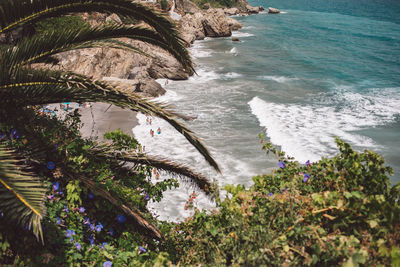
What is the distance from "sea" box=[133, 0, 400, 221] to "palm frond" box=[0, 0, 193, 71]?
104 centimetres

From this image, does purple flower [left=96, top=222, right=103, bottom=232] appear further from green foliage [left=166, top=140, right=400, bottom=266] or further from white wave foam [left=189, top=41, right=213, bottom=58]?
white wave foam [left=189, top=41, right=213, bottom=58]

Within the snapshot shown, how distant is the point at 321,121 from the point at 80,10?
13719 mm

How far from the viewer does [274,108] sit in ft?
55.0

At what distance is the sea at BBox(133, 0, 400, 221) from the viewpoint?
11.0 meters

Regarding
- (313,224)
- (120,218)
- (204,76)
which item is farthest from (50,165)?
(204,76)

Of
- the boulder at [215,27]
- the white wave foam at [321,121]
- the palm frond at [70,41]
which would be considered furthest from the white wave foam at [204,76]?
the boulder at [215,27]

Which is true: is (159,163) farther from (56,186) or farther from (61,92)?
(61,92)

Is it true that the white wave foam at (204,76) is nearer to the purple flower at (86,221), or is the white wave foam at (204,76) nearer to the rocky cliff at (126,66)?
the rocky cliff at (126,66)

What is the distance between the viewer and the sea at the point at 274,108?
433 inches

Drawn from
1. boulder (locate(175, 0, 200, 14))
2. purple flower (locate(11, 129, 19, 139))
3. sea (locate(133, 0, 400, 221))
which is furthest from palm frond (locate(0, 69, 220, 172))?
boulder (locate(175, 0, 200, 14))

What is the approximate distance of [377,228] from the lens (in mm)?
2449

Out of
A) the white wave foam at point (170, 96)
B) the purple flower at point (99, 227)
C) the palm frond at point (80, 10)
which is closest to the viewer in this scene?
the purple flower at point (99, 227)

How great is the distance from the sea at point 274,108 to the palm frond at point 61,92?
0.47 metres

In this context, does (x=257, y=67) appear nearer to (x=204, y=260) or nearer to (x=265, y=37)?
(x=265, y=37)
